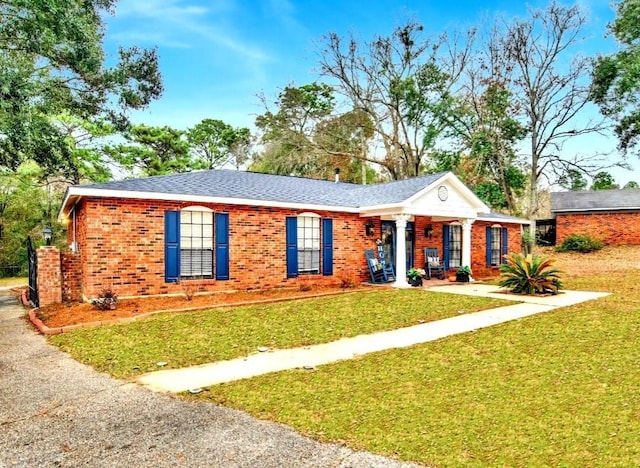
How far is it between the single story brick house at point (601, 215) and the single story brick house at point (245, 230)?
49.5 feet

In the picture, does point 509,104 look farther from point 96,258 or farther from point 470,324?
point 96,258

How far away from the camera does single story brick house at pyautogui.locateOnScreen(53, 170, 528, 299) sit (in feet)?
33.8

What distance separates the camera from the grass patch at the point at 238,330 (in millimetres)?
6423

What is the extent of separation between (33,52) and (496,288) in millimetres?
14853

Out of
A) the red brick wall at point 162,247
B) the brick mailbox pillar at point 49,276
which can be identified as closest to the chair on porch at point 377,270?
the red brick wall at point 162,247

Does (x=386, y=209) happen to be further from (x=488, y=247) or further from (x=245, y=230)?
(x=488, y=247)

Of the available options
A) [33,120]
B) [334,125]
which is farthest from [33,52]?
[334,125]

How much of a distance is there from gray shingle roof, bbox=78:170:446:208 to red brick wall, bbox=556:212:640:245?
17.6m

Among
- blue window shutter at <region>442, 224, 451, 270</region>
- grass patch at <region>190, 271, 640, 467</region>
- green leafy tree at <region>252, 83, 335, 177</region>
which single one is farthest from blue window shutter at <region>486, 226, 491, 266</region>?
green leafy tree at <region>252, 83, 335, 177</region>

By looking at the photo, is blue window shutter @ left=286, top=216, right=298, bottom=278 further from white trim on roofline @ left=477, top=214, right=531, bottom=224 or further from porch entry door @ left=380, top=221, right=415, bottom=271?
white trim on roofline @ left=477, top=214, right=531, bottom=224

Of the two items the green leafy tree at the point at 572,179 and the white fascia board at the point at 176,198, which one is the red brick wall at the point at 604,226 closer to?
the green leafy tree at the point at 572,179

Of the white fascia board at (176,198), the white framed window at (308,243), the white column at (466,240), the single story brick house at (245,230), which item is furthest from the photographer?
the white column at (466,240)

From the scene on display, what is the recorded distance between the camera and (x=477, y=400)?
4523 millimetres

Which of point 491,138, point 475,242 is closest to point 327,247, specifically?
point 475,242
